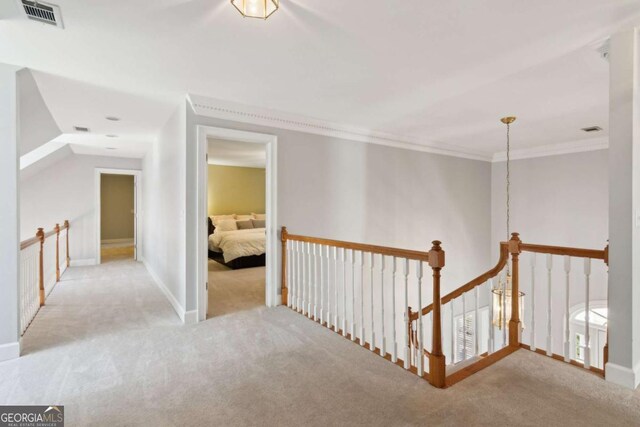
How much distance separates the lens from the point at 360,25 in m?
1.99

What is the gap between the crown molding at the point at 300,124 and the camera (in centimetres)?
329

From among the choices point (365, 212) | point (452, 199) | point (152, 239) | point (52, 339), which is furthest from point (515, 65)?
point (152, 239)

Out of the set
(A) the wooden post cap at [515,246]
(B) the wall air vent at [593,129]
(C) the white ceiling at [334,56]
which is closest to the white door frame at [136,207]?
(C) the white ceiling at [334,56]

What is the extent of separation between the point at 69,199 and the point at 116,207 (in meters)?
3.56

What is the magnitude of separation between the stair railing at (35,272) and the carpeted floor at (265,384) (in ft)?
0.87

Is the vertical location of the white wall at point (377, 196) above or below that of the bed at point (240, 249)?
above

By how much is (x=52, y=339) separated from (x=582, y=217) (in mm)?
7269

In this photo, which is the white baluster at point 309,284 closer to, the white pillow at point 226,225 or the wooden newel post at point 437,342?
the wooden newel post at point 437,342

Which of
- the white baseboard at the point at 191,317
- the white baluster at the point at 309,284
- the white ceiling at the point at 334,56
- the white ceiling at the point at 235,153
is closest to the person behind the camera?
the white ceiling at the point at 334,56

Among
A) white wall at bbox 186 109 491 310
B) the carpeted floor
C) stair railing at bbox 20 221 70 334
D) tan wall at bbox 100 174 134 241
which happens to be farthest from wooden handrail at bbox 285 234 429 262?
tan wall at bbox 100 174 134 241

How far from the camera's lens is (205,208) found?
10.8 feet

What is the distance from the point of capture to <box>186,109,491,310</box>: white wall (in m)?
3.82

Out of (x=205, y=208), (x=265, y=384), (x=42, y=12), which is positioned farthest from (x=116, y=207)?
(x=265, y=384)

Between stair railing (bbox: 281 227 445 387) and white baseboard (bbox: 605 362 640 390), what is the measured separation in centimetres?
111
